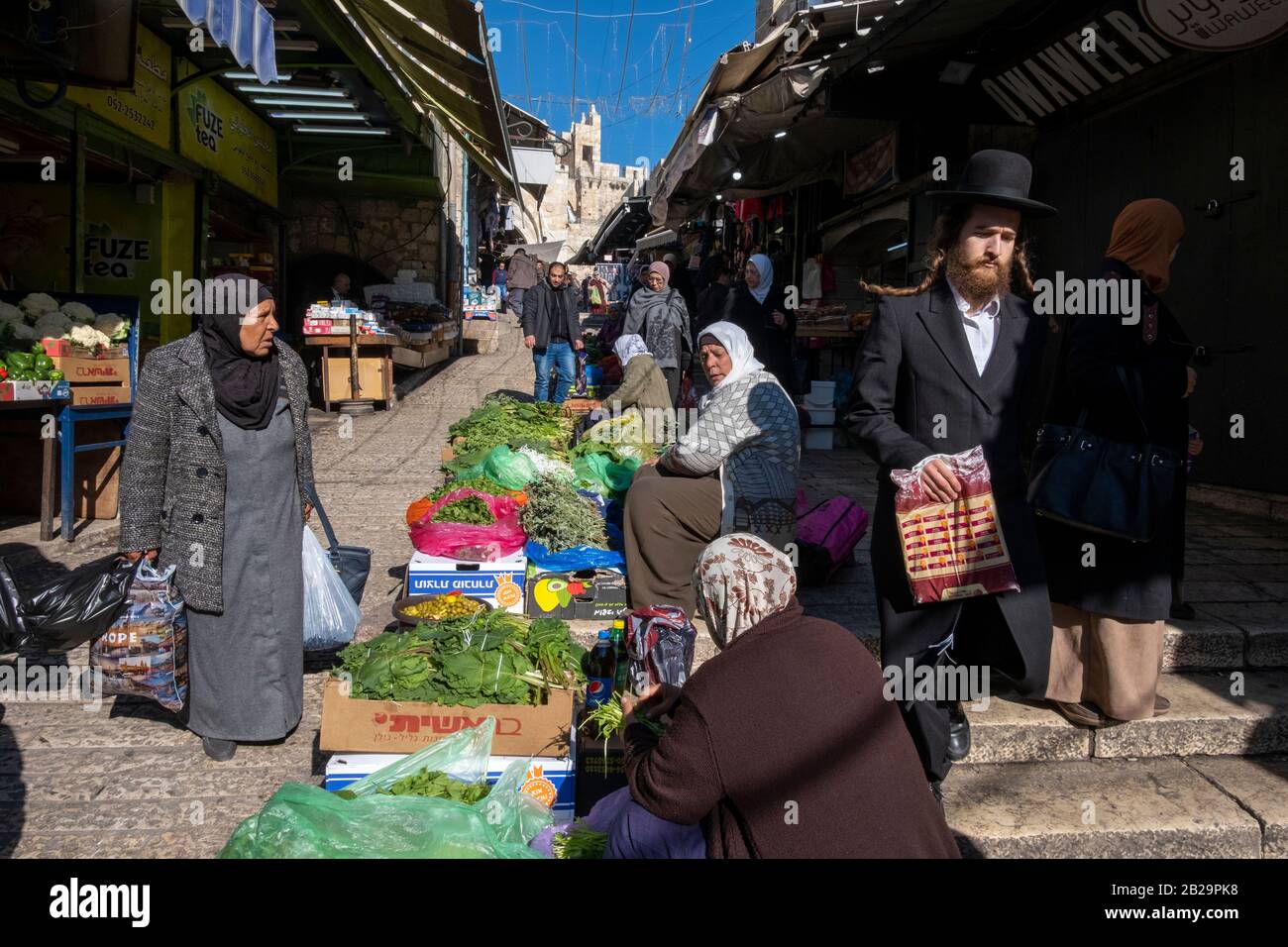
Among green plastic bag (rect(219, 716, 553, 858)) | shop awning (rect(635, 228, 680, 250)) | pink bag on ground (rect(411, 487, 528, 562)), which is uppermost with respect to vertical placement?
shop awning (rect(635, 228, 680, 250))

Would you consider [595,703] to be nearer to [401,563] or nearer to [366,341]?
[401,563]

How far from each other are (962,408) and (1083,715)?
5.21 feet

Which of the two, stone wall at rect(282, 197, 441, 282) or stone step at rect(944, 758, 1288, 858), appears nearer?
stone step at rect(944, 758, 1288, 858)

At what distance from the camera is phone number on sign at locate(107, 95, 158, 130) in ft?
26.1

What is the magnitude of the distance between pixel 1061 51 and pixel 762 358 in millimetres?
3696

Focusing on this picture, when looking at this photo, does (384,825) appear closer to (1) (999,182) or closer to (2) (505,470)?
(1) (999,182)

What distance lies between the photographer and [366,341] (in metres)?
12.0

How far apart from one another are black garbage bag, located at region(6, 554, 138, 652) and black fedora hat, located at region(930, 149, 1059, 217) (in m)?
3.39

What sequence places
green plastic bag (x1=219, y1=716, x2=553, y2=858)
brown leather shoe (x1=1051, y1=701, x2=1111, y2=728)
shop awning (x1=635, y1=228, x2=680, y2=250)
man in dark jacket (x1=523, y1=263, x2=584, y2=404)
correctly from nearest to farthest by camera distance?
green plastic bag (x1=219, y1=716, x2=553, y2=858) < brown leather shoe (x1=1051, y1=701, x2=1111, y2=728) < man in dark jacket (x1=523, y1=263, x2=584, y2=404) < shop awning (x1=635, y1=228, x2=680, y2=250)

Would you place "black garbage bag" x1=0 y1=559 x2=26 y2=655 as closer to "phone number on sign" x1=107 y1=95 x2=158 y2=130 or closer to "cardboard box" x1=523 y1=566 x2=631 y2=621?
"cardboard box" x1=523 y1=566 x2=631 y2=621

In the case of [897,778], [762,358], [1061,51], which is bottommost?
[897,778]

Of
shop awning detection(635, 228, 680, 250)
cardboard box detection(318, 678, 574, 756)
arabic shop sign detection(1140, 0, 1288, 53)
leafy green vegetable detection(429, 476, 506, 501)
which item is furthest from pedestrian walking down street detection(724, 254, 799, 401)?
shop awning detection(635, 228, 680, 250)
